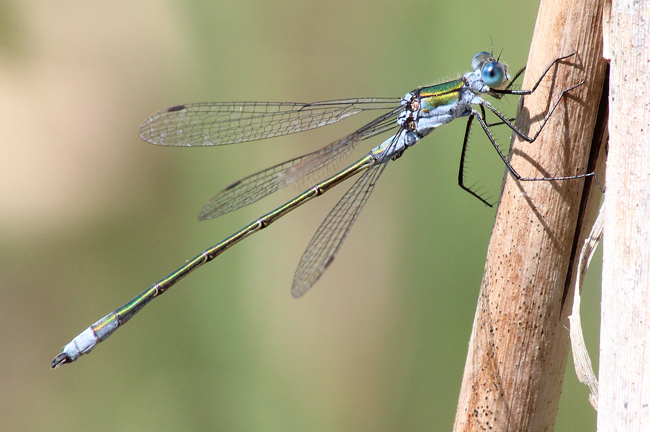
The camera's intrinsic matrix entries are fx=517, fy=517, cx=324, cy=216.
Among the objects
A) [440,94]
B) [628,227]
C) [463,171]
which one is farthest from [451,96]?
[628,227]

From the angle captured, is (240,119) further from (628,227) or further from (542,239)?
(628,227)

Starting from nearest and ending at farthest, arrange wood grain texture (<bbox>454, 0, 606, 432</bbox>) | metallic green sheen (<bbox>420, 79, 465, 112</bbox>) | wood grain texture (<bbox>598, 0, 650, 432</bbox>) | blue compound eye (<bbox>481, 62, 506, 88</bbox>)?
wood grain texture (<bbox>598, 0, 650, 432</bbox>), wood grain texture (<bbox>454, 0, 606, 432</bbox>), blue compound eye (<bbox>481, 62, 506, 88</bbox>), metallic green sheen (<bbox>420, 79, 465, 112</bbox>)

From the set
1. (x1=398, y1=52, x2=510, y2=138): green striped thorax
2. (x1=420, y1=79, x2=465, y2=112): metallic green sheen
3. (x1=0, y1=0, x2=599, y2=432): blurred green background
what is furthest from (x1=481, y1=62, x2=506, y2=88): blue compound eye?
(x1=0, y1=0, x2=599, y2=432): blurred green background

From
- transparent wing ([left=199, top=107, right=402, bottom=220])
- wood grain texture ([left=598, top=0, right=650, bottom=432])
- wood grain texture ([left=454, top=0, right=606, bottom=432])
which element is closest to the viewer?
wood grain texture ([left=598, top=0, right=650, bottom=432])

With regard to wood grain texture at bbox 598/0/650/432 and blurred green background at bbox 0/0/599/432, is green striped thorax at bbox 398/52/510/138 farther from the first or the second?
wood grain texture at bbox 598/0/650/432

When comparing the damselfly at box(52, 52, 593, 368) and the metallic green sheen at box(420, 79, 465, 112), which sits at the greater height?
the metallic green sheen at box(420, 79, 465, 112)

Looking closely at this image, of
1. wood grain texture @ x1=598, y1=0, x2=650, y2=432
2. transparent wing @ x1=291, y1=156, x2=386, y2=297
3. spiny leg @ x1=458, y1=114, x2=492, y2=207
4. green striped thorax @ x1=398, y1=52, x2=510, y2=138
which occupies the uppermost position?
green striped thorax @ x1=398, y1=52, x2=510, y2=138
